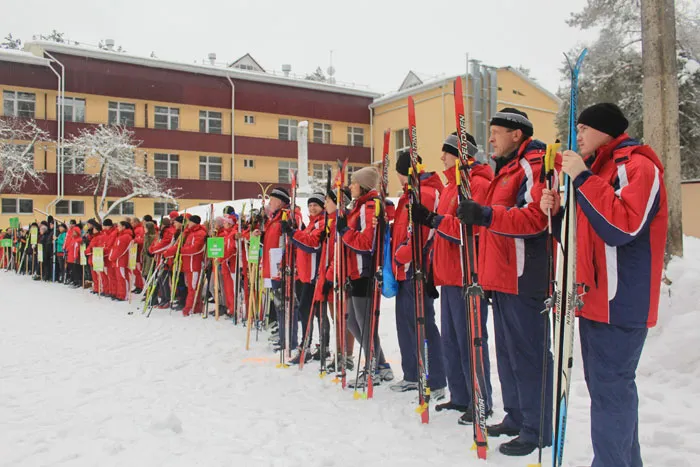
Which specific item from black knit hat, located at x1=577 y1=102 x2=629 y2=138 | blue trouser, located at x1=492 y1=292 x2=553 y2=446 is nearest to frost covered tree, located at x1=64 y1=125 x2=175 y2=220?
blue trouser, located at x1=492 y1=292 x2=553 y2=446

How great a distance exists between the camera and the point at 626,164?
265 cm

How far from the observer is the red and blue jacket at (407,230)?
438 centimetres

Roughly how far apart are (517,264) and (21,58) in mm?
31276

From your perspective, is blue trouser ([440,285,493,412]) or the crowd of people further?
blue trouser ([440,285,493,412])

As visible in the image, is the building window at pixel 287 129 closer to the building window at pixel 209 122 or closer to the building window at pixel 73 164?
the building window at pixel 209 122

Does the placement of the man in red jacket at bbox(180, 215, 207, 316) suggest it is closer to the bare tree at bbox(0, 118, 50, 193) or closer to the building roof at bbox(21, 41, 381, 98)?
the bare tree at bbox(0, 118, 50, 193)

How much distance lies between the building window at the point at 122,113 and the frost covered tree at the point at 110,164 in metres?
0.86

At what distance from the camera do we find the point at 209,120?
33.6 metres

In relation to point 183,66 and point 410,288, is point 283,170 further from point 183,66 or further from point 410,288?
point 410,288

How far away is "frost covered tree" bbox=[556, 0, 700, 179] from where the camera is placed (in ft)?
48.1

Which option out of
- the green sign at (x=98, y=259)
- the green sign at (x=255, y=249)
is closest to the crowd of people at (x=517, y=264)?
the green sign at (x=255, y=249)

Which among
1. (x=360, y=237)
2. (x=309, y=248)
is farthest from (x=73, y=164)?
(x=360, y=237)

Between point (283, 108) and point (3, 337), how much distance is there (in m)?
28.8

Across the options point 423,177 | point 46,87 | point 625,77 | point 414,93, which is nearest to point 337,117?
point 414,93
